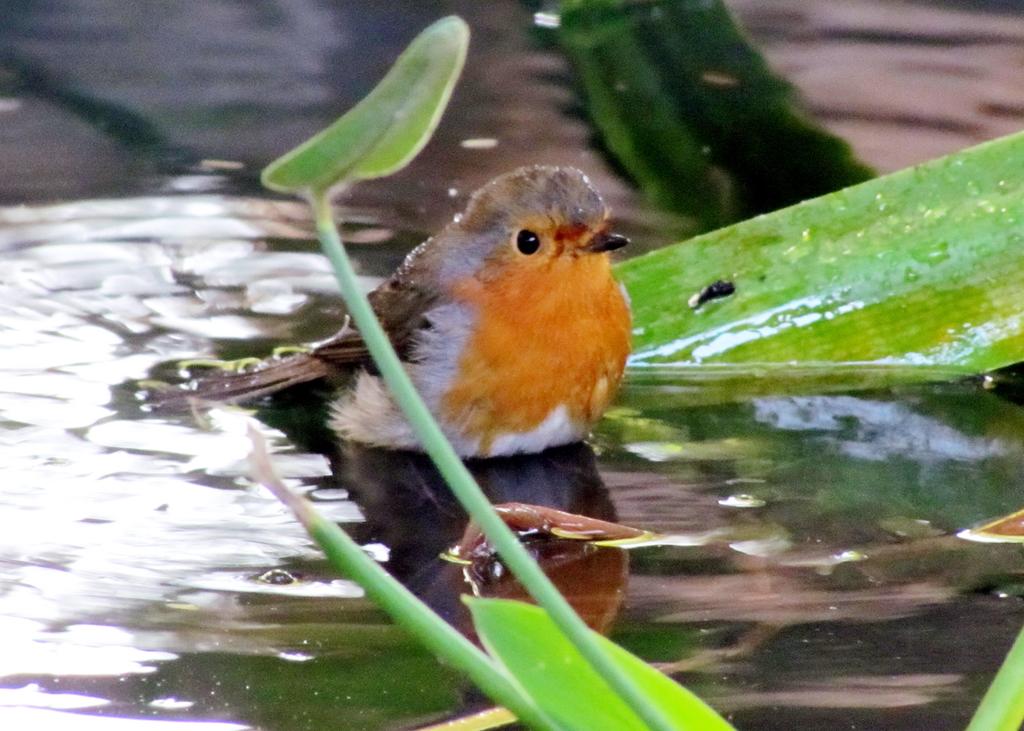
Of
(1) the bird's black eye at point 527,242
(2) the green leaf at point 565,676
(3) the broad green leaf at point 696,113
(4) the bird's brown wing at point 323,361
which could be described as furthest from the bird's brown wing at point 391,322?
(2) the green leaf at point 565,676

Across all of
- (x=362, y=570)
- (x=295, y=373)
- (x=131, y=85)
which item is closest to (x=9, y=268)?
(x=295, y=373)

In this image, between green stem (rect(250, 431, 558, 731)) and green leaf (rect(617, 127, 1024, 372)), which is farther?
green leaf (rect(617, 127, 1024, 372))

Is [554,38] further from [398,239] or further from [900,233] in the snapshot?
[900,233]

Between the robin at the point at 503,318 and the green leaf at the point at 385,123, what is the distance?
1625 mm

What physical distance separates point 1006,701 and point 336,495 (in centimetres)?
123

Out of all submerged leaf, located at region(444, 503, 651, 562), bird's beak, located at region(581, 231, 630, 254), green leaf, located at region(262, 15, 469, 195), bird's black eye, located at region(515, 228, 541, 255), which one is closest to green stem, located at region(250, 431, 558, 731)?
green leaf, located at region(262, 15, 469, 195)

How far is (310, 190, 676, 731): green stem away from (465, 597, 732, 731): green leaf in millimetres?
47

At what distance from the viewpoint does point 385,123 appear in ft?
2.85

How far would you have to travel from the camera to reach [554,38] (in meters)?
3.88

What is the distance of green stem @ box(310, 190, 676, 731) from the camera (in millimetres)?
813

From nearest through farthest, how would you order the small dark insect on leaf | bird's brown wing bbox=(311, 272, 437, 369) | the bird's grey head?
the small dark insect on leaf, bird's brown wing bbox=(311, 272, 437, 369), the bird's grey head

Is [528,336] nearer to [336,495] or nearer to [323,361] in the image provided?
[323,361]

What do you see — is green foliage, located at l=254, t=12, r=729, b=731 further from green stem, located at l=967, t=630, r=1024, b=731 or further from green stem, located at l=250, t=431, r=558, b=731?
green stem, located at l=967, t=630, r=1024, b=731

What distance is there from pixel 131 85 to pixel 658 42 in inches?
47.2
